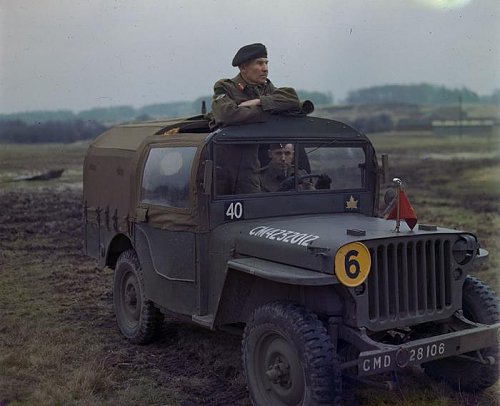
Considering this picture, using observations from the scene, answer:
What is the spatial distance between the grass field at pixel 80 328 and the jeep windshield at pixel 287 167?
1476mm

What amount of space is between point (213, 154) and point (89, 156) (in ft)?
7.97

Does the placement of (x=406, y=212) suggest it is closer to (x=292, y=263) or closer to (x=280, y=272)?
(x=292, y=263)

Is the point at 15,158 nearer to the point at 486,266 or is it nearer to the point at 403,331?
the point at 486,266

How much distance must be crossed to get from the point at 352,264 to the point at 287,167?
1.51 meters

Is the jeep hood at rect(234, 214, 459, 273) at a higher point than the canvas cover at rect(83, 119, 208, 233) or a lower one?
lower

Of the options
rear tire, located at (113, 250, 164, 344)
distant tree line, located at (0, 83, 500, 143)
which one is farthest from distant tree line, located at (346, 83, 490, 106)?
rear tire, located at (113, 250, 164, 344)

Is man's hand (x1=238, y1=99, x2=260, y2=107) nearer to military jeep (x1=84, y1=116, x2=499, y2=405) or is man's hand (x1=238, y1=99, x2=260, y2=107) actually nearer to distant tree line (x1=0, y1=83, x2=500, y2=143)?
military jeep (x1=84, y1=116, x2=499, y2=405)

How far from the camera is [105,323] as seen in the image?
7.00 m

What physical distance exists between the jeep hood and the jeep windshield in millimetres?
295

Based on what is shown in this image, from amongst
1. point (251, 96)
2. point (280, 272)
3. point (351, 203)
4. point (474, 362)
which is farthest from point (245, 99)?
point (474, 362)

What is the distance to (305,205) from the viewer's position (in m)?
5.54

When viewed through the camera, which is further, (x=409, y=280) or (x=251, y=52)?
(x=251, y=52)

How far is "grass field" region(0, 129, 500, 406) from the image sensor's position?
16.2 feet

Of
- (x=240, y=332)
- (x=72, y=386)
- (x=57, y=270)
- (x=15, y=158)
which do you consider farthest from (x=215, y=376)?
(x=15, y=158)
